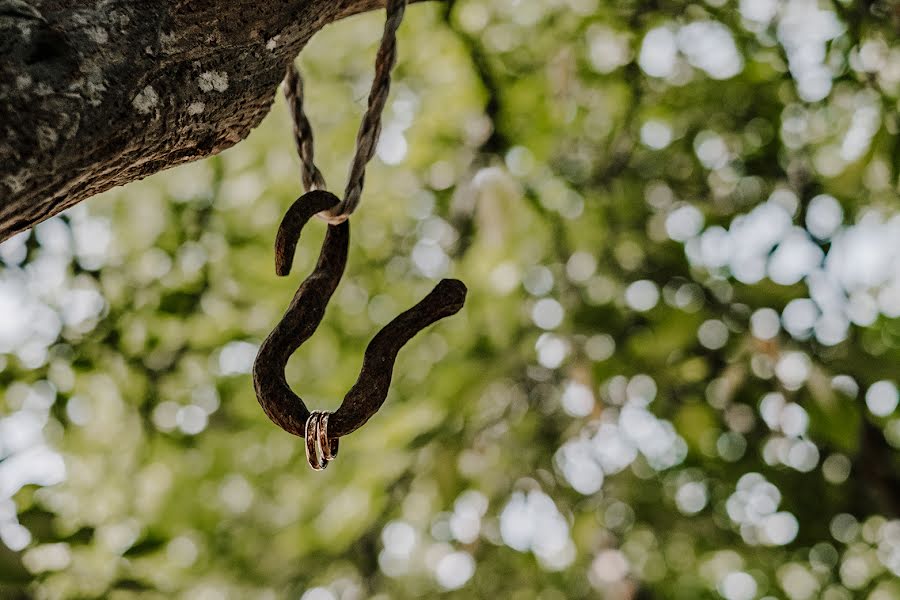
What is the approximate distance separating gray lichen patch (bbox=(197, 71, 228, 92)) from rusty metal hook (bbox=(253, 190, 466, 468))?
19cm

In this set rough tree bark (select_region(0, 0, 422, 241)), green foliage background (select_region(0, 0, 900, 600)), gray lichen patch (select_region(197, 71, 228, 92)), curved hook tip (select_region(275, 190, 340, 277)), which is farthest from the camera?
green foliage background (select_region(0, 0, 900, 600))

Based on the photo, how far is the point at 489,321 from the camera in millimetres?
2756

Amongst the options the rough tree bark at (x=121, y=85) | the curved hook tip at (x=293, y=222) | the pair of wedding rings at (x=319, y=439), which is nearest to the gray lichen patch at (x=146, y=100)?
the rough tree bark at (x=121, y=85)

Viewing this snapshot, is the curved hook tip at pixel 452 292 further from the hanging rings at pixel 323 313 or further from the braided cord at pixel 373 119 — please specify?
the braided cord at pixel 373 119

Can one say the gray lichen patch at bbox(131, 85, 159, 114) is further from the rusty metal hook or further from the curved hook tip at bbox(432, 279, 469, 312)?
the curved hook tip at bbox(432, 279, 469, 312)

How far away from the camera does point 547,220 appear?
3102mm

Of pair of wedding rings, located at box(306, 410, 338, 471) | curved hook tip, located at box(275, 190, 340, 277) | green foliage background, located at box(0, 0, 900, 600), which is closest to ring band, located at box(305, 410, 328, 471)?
pair of wedding rings, located at box(306, 410, 338, 471)

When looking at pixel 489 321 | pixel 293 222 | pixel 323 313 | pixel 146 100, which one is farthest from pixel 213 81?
pixel 489 321

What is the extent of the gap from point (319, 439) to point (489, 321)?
6.09ft

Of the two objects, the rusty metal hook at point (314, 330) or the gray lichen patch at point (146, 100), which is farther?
the rusty metal hook at point (314, 330)

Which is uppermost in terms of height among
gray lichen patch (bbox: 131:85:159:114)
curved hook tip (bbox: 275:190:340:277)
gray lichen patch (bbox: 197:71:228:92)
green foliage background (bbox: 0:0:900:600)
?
gray lichen patch (bbox: 131:85:159:114)

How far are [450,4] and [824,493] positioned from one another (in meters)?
2.36

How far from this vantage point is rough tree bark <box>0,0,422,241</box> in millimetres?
686

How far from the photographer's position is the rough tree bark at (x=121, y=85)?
2.25 ft
